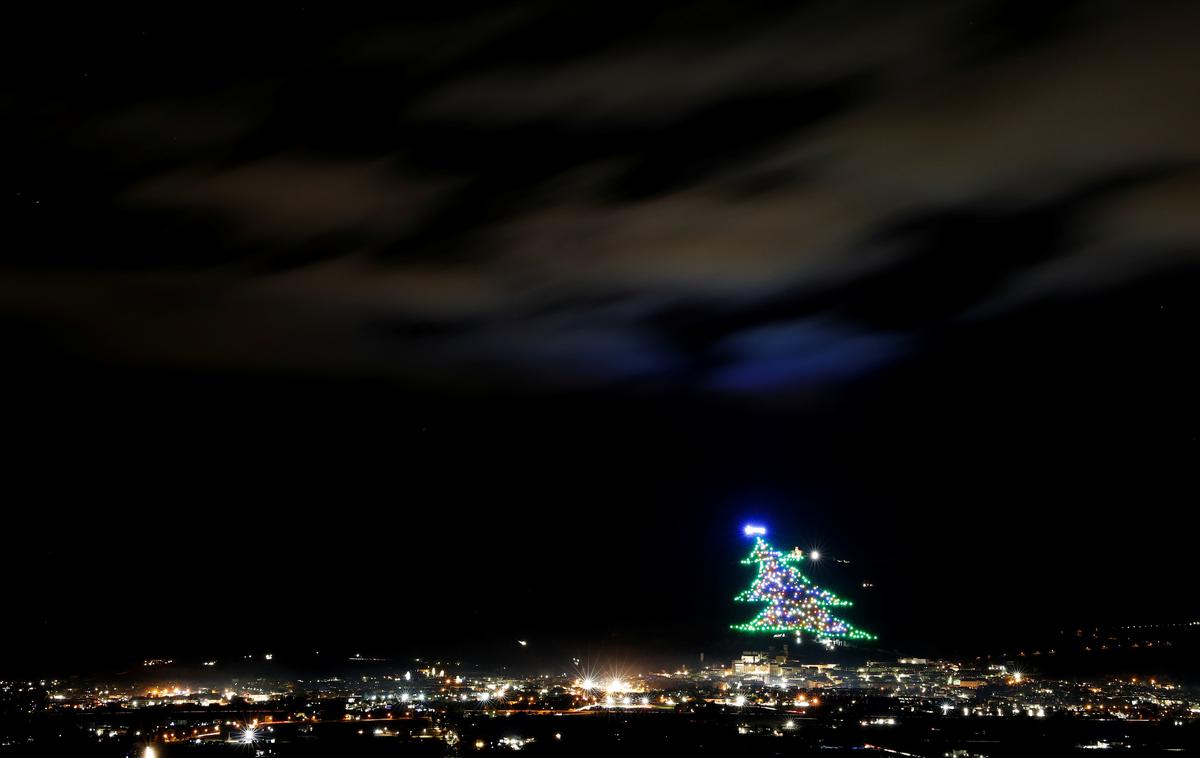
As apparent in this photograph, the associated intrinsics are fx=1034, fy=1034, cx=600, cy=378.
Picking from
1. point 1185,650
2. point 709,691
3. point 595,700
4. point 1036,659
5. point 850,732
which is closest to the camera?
point 850,732

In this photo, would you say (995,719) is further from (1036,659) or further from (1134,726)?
(1036,659)

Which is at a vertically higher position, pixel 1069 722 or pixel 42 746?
pixel 42 746

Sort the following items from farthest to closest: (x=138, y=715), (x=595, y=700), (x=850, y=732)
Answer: (x=595, y=700), (x=138, y=715), (x=850, y=732)

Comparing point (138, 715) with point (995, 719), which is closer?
point (995, 719)

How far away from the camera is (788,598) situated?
19312 centimetres

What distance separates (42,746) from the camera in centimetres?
8288

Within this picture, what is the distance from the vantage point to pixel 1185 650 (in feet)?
606

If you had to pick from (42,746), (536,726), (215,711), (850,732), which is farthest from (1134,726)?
(215,711)

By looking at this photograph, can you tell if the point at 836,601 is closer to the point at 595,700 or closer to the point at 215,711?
the point at 595,700

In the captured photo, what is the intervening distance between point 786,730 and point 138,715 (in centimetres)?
8618

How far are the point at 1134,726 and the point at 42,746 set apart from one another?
102 m

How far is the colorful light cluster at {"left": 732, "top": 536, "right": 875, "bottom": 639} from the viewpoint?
623ft

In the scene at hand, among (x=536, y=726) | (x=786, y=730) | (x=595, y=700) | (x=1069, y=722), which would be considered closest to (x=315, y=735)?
(x=536, y=726)

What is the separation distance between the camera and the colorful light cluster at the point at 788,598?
623 feet
